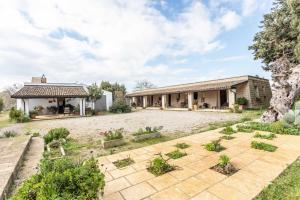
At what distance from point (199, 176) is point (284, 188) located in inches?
54.5

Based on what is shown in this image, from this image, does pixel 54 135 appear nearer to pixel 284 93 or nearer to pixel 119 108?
pixel 284 93

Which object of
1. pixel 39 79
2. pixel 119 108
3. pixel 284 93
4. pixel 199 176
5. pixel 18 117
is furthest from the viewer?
pixel 39 79

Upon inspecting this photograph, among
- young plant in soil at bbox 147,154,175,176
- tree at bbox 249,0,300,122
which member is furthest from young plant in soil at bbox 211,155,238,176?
tree at bbox 249,0,300,122

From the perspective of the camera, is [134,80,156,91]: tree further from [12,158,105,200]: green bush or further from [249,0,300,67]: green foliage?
[12,158,105,200]: green bush

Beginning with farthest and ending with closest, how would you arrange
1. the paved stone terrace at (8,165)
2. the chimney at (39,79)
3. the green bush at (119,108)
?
1. the chimney at (39,79)
2. the green bush at (119,108)
3. the paved stone terrace at (8,165)

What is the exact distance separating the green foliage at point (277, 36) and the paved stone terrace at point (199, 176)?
1382 cm

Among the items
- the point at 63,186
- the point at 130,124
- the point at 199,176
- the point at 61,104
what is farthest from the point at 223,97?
the point at 61,104

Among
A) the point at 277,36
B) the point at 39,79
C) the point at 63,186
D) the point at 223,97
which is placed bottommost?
the point at 63,186

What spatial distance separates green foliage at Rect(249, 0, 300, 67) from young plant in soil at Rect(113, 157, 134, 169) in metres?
16.5

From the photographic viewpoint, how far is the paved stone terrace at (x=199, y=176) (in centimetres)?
274

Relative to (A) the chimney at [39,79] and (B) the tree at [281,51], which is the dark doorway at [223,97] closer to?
(B) the tree at [281,51]

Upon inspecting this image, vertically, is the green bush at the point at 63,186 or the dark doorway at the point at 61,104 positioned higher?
the dark doorway at the point at 61,104

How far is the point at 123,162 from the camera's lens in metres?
4.18

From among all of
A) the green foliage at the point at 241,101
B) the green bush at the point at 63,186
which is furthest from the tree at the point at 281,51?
the green bush at the point at 63,186
